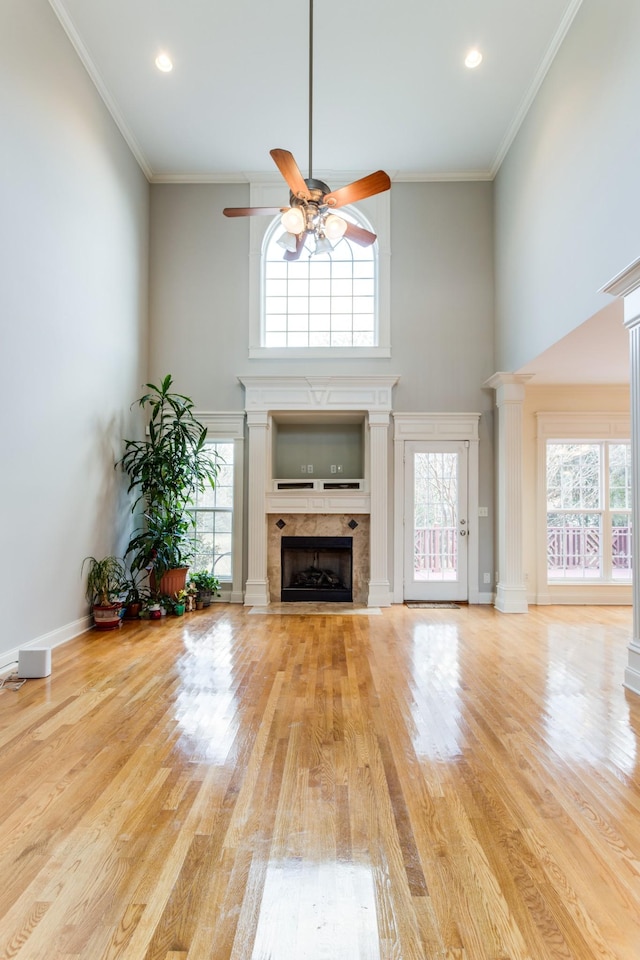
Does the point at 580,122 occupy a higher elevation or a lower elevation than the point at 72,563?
higher

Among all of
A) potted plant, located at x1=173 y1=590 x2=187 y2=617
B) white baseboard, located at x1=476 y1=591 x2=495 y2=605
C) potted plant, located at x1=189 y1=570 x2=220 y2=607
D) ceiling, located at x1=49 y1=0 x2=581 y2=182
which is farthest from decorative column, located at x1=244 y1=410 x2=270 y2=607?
ceiling, located at x1=49 y1=0 x2=581 y2=182

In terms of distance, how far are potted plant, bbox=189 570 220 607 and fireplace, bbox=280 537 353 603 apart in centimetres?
88

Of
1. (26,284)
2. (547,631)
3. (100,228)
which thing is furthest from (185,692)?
(100,228)

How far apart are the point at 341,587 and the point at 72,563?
11.0 ft

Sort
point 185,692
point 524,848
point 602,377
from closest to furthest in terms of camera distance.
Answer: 1. point 524,848
2. point 185,692
3. point 602,377

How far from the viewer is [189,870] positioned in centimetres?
176

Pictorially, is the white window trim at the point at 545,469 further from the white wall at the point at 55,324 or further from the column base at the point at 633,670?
the white wall at the point at 55,324

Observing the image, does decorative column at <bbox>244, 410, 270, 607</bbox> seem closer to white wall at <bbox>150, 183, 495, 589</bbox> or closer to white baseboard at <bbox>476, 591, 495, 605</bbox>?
white wall at <bbox>150, 183, 495, 589</bbox>

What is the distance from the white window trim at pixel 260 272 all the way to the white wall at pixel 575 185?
56.9 inches

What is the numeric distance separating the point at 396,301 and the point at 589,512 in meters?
3.55

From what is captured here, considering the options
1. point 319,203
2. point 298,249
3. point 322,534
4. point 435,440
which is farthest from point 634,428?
point 322,534

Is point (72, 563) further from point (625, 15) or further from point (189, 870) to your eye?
point (625, 15)

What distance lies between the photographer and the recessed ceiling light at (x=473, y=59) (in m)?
5.16

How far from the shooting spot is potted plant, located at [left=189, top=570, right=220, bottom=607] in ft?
21.6
